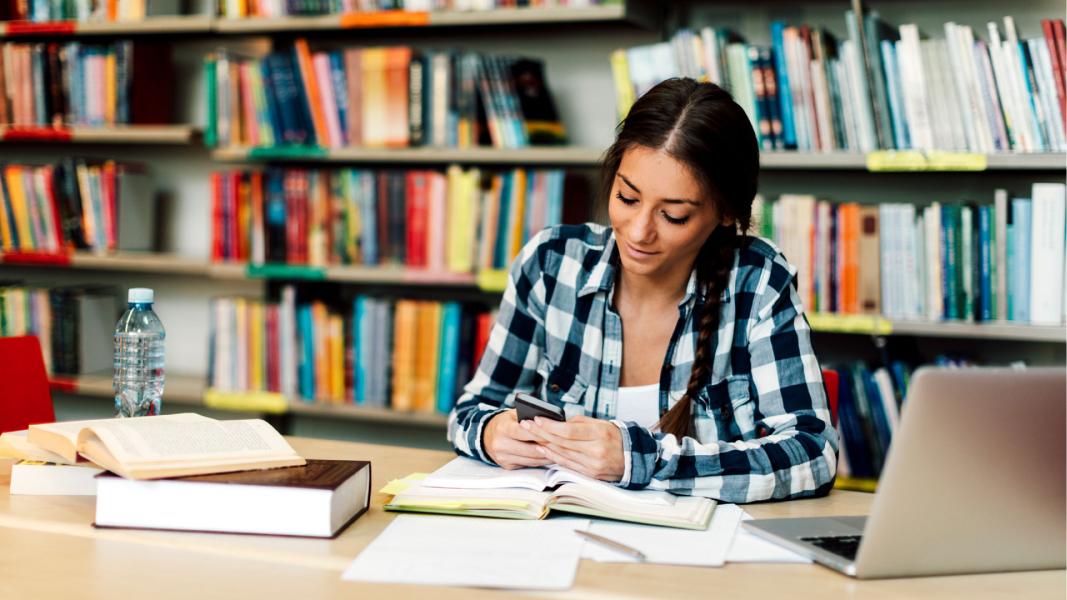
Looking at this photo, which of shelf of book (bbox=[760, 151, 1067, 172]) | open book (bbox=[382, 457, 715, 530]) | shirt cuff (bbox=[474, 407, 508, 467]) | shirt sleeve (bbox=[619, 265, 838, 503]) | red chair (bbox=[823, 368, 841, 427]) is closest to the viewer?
open book (bbox=[382, 457, 715, 530])

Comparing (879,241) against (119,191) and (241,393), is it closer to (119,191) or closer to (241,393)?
(241,393)

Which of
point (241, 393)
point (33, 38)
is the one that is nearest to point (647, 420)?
point (241, 393)

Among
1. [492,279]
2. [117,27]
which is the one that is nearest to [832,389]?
[492,279]

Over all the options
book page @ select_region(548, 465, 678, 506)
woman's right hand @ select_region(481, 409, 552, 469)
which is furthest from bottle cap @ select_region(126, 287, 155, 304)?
book page @ select_region(548, 465, 678, 506)

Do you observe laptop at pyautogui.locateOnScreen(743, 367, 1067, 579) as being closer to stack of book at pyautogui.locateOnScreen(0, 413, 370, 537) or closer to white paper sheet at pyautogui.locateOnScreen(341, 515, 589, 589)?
white paper sheet at pyautogui.locateOnScreen(341, 515, 589, 589)

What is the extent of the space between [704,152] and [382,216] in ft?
4.71

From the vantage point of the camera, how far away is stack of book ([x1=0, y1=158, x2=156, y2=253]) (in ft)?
10.0

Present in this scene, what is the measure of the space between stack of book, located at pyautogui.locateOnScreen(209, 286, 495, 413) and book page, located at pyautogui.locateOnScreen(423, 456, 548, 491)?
134cm

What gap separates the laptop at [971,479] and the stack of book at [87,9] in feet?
8.65

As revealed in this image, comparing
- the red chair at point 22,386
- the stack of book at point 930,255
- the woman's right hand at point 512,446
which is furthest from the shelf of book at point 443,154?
the woman's right hand at point 512,446

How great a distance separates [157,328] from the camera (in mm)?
1792

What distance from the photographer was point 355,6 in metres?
2.73

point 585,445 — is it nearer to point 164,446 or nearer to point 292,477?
→ point 292,477

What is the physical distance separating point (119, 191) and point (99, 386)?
56cm
